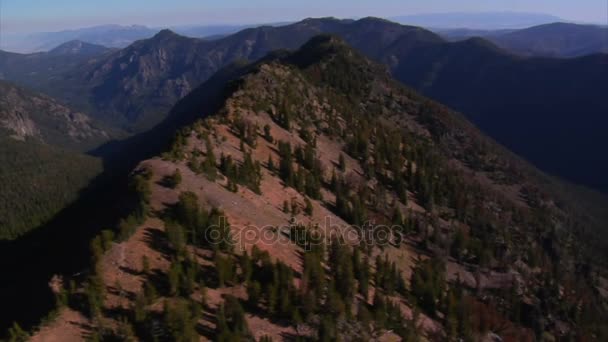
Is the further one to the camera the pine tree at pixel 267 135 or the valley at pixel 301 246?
the pine tree at pixel 267 135

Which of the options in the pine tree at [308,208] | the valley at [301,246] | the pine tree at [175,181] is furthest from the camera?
the pine tree at [308,208]

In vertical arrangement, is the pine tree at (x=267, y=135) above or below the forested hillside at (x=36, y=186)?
above

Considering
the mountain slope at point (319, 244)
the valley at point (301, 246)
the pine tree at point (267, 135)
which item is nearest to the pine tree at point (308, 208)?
the valley at point (301, 246)

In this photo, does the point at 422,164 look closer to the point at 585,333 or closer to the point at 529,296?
the point at 529,296

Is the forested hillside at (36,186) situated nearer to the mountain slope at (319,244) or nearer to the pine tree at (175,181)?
the mountain slope at (319,244)

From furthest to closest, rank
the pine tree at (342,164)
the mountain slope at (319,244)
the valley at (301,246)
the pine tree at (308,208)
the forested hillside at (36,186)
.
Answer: the forested hillside at (36,186)
the pine tree at (342,164)
the pine tree at (308,208)
the mountain slope at (319,244)
the valley at (301,246)

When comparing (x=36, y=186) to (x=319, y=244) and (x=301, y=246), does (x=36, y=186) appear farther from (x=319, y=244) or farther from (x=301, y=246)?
(x=319, y=244)

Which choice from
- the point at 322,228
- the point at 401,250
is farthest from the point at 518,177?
the point at 322,228

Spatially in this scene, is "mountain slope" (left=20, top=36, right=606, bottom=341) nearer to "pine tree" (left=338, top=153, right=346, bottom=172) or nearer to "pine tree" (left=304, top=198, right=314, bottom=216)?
"pine tree" (left=338, top=153, right=346, bottom=172)

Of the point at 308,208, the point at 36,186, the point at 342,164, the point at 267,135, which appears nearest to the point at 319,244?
the point at 308,208
